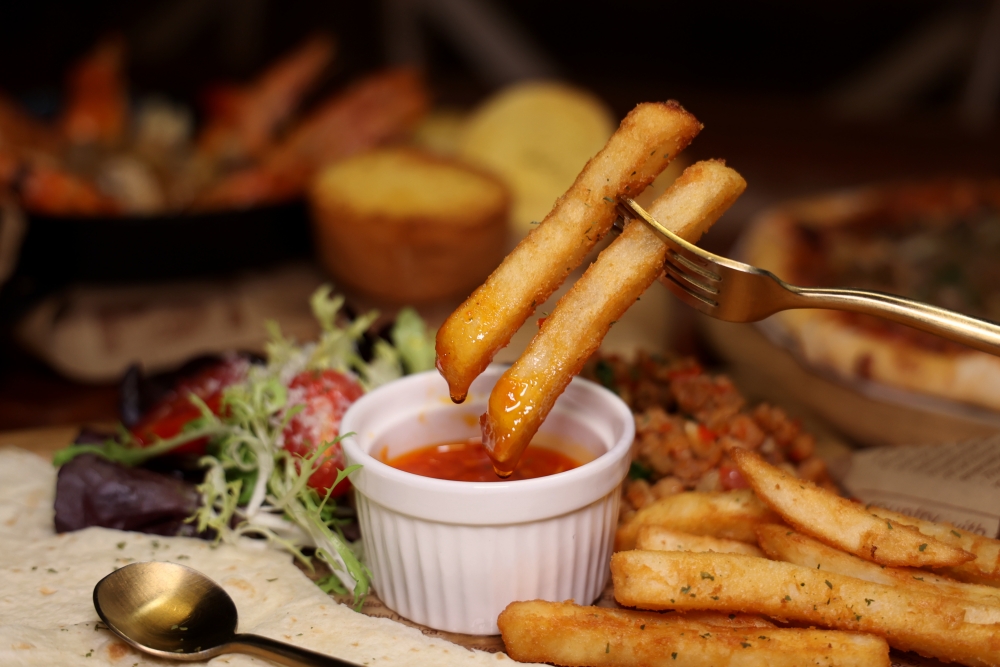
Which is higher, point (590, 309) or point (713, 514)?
point (590, 309)

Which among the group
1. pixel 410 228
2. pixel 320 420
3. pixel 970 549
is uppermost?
pixel 410 228

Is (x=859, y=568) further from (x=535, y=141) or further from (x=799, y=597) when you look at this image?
(x=535, y=141)

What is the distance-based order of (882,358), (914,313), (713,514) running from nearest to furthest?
(914,313), (713,514), (882,358)

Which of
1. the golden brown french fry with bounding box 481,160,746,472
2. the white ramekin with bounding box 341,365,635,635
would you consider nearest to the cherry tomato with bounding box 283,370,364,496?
the white ramekin with bounding box 341,365,635,635

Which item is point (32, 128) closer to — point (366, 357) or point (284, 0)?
point (366, 357)

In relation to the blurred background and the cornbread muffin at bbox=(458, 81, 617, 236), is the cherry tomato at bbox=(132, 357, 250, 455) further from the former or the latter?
the cornbread muffin at bbox=(458, 81, 617, 236)

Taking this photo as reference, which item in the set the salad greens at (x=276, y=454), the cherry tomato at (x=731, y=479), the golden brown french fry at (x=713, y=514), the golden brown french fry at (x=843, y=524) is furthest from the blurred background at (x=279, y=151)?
the golden brown french fry at (x=843, y=524)

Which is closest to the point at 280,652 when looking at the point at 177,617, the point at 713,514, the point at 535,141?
the point at 177,617
